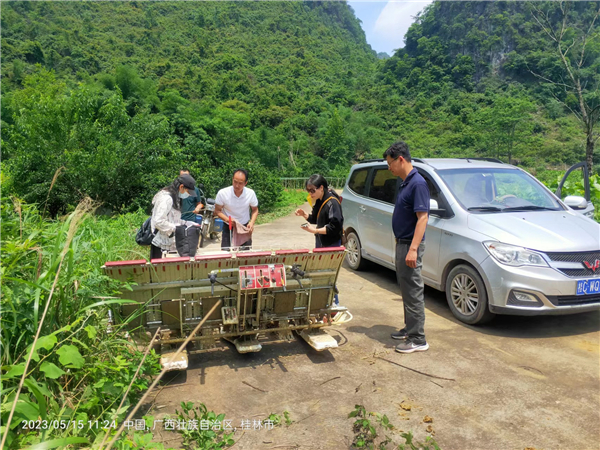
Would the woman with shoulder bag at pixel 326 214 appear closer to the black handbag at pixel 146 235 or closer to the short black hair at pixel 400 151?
the short black hair at pixel 400 151

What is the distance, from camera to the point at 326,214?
200 inches

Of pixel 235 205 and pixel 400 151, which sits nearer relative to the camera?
pixel 400 151

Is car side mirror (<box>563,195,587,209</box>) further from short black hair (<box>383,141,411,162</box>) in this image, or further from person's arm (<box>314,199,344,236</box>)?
person's arm (<box>314,199,344,236</box>)

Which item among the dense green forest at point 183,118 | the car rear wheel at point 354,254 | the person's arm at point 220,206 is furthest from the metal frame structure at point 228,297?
the car rear wheel at point 354,254

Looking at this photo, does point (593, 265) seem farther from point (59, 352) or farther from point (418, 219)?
point (59, 352)

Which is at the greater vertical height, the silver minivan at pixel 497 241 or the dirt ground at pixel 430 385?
the silver minivan at pixel 497 241

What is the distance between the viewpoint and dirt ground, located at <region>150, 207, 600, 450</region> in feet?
10.5

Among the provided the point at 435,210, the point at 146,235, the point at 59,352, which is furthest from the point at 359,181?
the point at 59,352

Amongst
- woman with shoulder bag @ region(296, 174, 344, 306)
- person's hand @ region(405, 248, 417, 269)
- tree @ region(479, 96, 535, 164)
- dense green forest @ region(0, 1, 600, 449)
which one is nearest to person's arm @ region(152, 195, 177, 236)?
dense green forest @ region(0, 1, 600, 449)

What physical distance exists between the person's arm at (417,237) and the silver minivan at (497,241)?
1.11m

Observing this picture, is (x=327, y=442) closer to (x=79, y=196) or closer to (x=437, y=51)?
(x=79, y=196)

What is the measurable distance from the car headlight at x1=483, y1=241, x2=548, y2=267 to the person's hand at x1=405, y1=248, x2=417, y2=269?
1.15 m

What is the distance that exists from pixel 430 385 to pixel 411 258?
1172 millimetres

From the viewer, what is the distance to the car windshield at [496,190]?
18.8 ft
